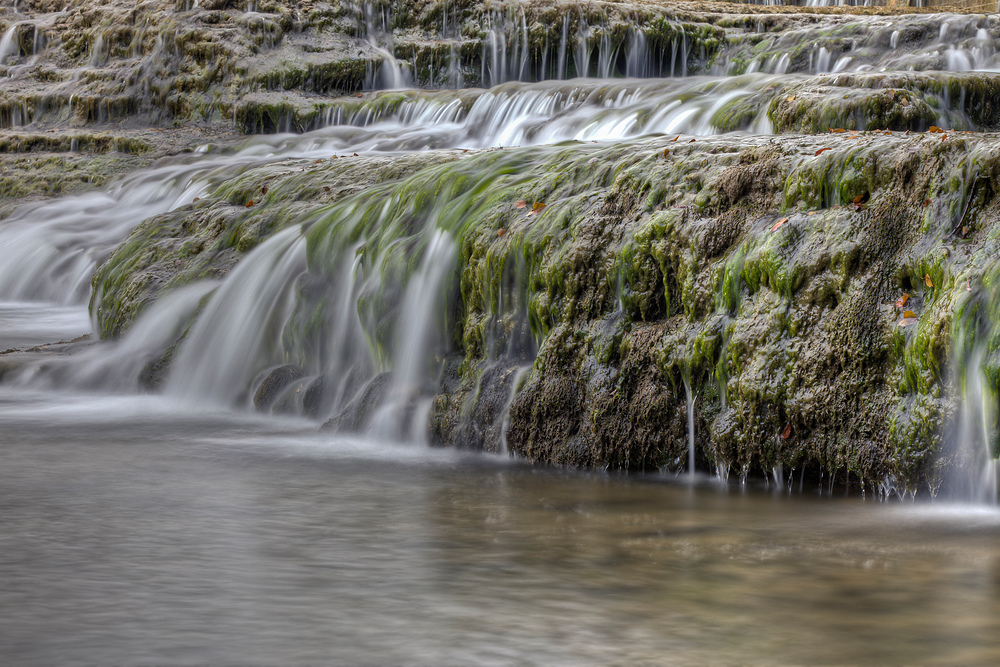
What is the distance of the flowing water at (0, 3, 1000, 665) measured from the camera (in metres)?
2.28

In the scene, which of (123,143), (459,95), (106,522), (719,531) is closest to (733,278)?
(719,531)

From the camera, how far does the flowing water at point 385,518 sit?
2.28m

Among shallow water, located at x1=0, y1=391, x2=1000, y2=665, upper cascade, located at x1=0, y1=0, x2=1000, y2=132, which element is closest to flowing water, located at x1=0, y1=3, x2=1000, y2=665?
shallow water, located at x1=0, y1=391, x2=1000, y2=665

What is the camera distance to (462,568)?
2.76 metres

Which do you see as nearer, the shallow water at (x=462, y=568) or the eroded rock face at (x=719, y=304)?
the shallow water at (x=462, y=568)

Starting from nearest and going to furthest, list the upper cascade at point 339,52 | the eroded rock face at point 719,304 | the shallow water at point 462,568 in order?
the shallow water at point 462,568 → the eroded rock face at point 719,304 → the upper cascade at point 339,52

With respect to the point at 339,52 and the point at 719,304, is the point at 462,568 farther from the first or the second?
the point at 339,52

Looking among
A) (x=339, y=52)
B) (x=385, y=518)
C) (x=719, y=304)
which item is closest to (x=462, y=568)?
(x=385, y=518)

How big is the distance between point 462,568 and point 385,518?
629 mm

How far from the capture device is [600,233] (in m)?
4.54

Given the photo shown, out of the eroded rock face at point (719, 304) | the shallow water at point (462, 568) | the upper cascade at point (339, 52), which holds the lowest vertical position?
the shallow water at point (462, 568)

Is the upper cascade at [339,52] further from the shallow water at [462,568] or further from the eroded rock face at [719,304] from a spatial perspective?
the shallow water at [462,568]

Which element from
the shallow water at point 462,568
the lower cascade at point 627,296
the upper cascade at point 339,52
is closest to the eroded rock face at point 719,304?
the lower cascade at point 627,296

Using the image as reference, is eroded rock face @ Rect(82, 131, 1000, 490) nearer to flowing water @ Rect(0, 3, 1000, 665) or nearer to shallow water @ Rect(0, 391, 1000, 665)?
flowing water @ Rect(0, 3, 1000, 665)
